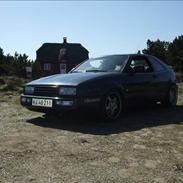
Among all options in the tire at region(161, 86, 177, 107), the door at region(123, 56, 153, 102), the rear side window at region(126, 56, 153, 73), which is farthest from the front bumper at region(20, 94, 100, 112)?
the tire at region(161, 86, 177, 107)

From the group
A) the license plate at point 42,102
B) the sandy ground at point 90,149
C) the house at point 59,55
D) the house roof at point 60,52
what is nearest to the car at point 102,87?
the license plate at point 42,102

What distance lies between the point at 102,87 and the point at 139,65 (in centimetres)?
156

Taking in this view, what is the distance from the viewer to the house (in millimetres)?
67938

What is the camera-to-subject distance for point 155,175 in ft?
14.7

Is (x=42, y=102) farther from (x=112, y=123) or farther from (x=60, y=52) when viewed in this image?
(x=60, y=52)

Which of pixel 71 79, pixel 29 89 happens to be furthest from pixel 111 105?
pixel 29 89

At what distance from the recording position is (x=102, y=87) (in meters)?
7.57

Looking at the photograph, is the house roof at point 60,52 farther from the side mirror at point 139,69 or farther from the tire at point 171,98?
the side mirror at point 139,69

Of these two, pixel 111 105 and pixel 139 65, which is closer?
pixel 111 105

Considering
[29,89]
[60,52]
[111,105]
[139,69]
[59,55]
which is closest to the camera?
[111,105]

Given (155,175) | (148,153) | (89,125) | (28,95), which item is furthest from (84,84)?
(155,175)

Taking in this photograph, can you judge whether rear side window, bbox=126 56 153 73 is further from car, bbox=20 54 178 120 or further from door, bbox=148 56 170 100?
door, bbox=148 56 170 100

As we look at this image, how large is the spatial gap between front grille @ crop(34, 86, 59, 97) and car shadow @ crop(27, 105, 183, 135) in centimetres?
47

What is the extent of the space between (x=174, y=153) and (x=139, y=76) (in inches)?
136
